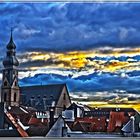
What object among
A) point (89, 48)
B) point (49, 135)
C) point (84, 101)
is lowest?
point (49, 135)

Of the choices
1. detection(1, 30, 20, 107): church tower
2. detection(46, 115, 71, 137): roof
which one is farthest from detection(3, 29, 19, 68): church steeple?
detection(46, 115, 71, 137): roof

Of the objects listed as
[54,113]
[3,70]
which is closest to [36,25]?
[3,70]

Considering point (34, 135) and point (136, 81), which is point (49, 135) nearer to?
point (34, 135)

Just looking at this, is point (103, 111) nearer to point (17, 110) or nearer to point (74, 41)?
point (74, 41)

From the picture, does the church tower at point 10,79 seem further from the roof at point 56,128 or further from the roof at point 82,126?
the roof at point 82,126

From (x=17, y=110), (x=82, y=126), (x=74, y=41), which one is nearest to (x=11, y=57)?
(x=17, y=110)

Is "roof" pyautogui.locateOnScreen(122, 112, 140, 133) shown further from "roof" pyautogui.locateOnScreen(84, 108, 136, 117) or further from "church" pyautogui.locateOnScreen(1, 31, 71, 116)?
"church" pyautogui.locateOnScreen(1, 31, 71, 116)

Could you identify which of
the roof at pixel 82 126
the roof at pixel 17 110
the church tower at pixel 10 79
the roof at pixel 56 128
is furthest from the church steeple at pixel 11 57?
the roof at pixel 82 126
